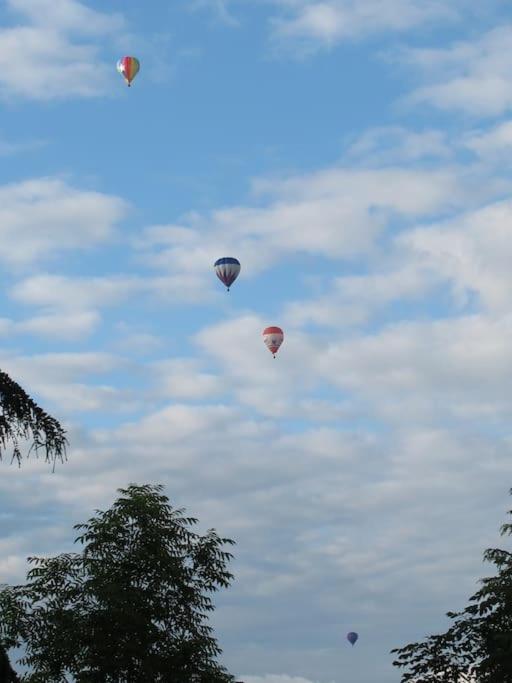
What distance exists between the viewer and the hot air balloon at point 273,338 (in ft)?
316

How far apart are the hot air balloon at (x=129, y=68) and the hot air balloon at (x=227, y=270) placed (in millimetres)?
17337

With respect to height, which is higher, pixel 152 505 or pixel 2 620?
pixel 152 505

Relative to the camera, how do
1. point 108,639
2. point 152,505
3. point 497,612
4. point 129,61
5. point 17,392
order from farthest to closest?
1. point 129,61
2. point 152,505
3. point 108,639
4. point 497,612
5. point 17,392

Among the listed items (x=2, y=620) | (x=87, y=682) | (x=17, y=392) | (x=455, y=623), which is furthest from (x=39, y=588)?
(x=17, y=392)

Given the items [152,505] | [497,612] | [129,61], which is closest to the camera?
[497,612]

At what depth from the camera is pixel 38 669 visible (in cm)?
3569

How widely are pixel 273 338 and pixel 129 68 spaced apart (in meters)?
27.0

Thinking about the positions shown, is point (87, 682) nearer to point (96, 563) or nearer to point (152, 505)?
point (96, 563)

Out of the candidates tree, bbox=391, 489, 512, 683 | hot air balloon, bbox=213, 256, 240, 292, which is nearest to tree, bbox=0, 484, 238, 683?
tree, bbox=391, 489, 512, 683

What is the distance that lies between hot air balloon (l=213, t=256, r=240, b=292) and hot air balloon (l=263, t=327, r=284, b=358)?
715 centimetres

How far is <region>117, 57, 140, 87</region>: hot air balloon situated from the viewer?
91312 millimetres

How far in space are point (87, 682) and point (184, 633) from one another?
150 inches

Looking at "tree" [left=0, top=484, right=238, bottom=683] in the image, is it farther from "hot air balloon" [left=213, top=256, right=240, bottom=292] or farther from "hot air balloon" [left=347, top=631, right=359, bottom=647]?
"hot air balloon" [left=347, top=631, right=359, bottom=647]

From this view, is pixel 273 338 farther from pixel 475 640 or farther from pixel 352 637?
pixel 475 640
